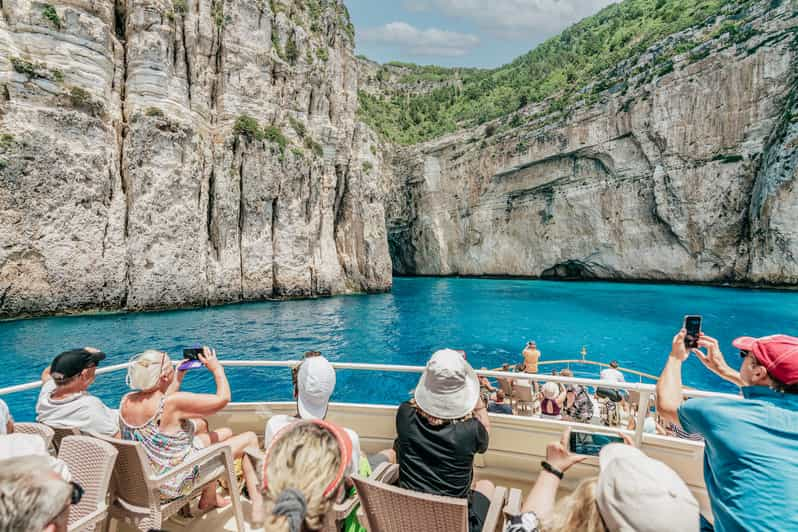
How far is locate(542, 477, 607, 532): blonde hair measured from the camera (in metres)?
1.13

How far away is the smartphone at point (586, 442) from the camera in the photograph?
253 cm

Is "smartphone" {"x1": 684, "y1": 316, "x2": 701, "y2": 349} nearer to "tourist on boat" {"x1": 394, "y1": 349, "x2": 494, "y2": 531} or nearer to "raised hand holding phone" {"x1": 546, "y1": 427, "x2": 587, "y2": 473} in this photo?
"raised hand holding phone" {"x1": 546, "y1": 427, "x2": 587, "y2": 473}

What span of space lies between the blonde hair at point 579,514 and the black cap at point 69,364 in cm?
301

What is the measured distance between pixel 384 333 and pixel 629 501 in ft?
54.2

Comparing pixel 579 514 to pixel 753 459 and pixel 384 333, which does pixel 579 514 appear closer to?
pixel 753 459

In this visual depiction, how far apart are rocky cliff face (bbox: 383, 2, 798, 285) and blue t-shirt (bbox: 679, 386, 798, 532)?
37.8 metres

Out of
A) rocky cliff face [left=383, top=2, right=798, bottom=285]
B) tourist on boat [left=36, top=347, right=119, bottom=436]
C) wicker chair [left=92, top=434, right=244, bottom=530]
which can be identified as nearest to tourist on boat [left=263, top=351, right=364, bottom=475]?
wicker chair [left=92, top=434, right=244, bottom=530]

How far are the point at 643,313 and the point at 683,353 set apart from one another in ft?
75.4

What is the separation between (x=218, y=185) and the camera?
2545cm

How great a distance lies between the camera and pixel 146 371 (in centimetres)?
241

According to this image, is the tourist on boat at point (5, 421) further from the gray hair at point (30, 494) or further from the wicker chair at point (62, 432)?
the gray hair at point (30, 494)

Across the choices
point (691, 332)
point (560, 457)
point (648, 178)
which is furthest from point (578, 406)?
point (648, 178)

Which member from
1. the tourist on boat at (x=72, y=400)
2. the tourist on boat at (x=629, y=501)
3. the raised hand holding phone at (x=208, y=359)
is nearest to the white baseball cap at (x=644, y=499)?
the tourist on boat at (x=629, y=501)

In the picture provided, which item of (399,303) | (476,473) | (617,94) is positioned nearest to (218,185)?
(399,303)
